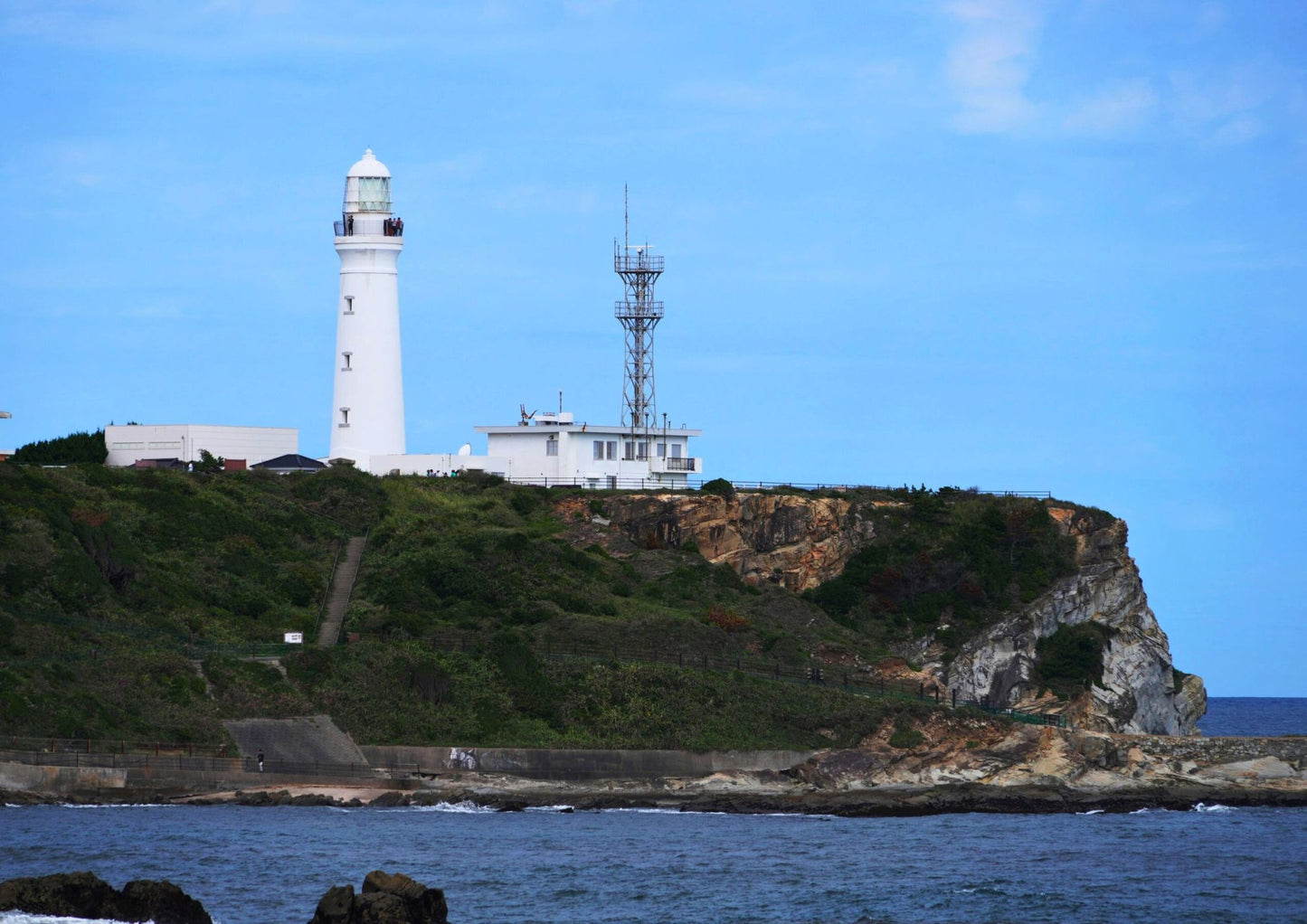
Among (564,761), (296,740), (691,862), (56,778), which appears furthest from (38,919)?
(564,761)

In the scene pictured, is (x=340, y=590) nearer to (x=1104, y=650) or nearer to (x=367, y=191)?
(x=367, y=191)

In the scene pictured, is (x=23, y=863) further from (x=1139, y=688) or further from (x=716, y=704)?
(x=1139, y=688)

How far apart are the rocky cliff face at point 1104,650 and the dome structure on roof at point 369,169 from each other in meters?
27.1

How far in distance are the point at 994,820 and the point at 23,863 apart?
73.3ft

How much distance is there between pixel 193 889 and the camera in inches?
1171

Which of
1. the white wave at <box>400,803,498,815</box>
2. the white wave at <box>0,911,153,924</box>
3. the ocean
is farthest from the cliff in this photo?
the white wave at <box>0,911,153,924</box>

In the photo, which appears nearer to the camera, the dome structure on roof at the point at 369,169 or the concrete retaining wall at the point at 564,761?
the concrete retaining wall at the point at 564,761

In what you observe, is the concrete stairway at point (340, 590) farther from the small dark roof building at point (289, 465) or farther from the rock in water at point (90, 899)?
the rock in water at point (90, 899)

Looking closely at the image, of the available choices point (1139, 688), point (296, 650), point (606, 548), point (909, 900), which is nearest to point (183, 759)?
point (296, 650)

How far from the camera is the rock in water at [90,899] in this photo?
82.4 feet

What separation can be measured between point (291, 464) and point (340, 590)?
38.2ft

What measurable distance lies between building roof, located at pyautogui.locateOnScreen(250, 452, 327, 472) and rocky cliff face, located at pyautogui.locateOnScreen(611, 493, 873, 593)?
11442 mm

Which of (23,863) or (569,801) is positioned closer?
(23,863)

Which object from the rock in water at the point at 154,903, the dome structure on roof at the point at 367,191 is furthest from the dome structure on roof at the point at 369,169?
the rock in water at the point at 154,903
